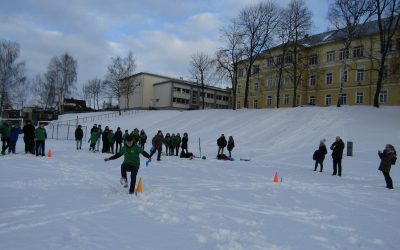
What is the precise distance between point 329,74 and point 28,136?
45.7 m

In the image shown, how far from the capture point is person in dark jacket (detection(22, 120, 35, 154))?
17516 millimetres

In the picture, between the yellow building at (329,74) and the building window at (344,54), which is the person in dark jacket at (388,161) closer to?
the building window at (344,54)

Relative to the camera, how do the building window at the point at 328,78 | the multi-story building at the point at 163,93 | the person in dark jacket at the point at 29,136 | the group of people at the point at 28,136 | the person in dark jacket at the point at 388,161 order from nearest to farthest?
the person in dark jacket at the point at 388,161 → the group of people at the point at 28,136 → the person in dark jacket at the point at 29,136 → the building window at the point at 328,78 → the multi-story building at the point at 163,93

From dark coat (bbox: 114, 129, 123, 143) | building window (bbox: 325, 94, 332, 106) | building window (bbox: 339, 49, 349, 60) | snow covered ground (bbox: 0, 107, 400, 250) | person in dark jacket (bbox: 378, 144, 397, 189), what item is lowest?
snow covered ground (bbox: 0, 107, 400, 250)

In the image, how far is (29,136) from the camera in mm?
17672

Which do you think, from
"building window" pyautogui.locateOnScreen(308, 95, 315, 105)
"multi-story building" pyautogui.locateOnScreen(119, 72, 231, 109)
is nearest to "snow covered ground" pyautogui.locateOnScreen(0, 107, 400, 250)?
"building window" pyautogui.locateOnScreen(308, 95, 315, 105)

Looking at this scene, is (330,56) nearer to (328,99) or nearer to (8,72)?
(328,99)

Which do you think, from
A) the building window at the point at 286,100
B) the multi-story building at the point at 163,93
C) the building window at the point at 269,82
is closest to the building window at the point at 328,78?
the building window at the point at 286,100

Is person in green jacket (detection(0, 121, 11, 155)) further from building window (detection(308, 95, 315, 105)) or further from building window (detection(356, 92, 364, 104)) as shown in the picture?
building window (detection(308, 95, 315, 105))

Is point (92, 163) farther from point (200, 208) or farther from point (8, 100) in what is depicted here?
point (8, 100)

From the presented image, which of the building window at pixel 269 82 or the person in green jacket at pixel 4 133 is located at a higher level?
the building window at pixel 269 82

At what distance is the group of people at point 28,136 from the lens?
1711 centimetres

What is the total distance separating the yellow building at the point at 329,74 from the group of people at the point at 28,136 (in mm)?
31130

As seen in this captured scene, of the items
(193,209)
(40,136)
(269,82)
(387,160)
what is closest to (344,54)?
(269,82)
